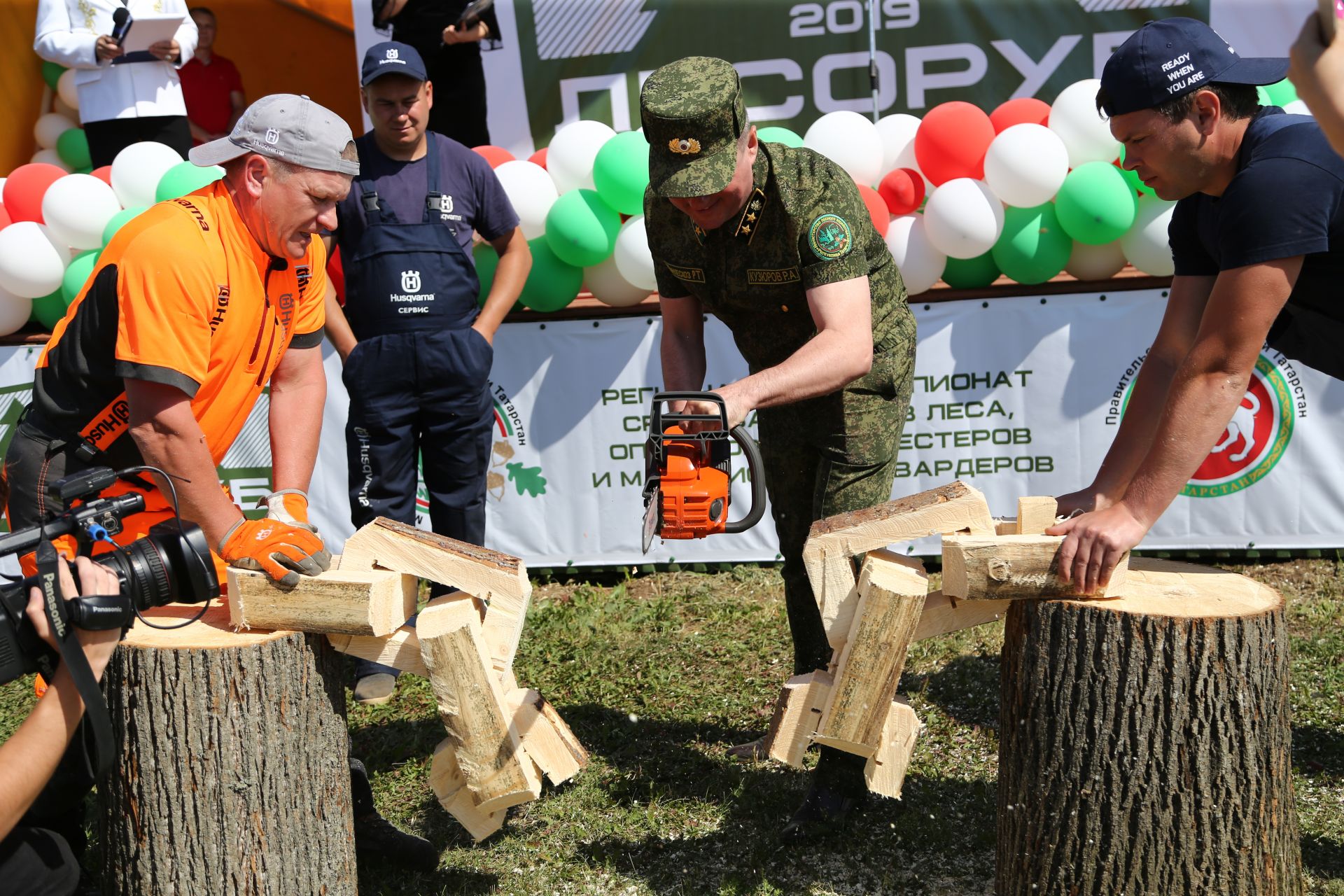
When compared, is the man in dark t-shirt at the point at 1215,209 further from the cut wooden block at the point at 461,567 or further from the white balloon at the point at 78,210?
the white balloon at the point at 78,210

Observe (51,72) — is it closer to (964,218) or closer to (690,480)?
(964,218)

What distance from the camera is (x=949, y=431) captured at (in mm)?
Result: 5125

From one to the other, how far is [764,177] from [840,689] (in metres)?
1.38

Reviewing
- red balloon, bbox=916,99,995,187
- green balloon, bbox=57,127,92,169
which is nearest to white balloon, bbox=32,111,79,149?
green balloon, bbox=57,127,92,169

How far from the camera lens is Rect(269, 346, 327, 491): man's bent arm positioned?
10.7 feet

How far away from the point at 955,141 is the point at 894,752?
9.68 ft

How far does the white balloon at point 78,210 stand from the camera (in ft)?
16.6

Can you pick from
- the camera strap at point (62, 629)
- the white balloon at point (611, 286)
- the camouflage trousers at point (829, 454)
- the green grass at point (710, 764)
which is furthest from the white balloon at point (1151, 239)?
the camera strap at point (62, 629)

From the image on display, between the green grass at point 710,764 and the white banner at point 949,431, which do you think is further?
the white banner at point 949,431

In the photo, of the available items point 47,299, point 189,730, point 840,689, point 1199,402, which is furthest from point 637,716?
point 47,299

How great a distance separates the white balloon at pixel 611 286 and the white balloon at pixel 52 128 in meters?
4.23

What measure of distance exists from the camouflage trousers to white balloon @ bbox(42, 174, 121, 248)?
3.35m

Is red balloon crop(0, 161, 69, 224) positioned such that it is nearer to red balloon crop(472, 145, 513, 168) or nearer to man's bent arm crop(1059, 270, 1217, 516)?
red balloon crop(472, 145, 513, 168)

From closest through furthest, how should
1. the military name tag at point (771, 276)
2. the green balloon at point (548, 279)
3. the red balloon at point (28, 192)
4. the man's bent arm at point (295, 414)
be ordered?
the military name tag at point (771, 276), the man's bent arm at point (295, 414), the green balloon at point (548, 279), the red balloon at point (28, 192)
